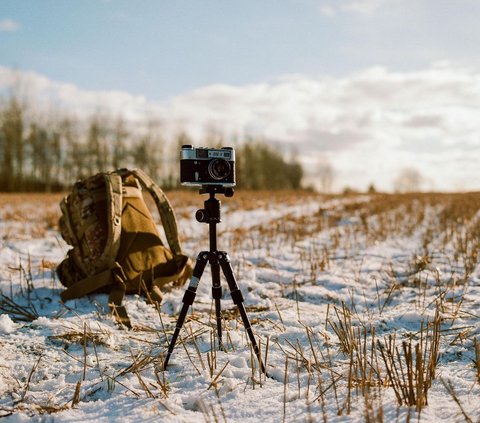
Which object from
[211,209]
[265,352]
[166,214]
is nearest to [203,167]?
[211,209]

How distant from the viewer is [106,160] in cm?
4741

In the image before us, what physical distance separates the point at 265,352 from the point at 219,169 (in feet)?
3.43

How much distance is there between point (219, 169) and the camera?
8.30 ft

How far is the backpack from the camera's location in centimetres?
373

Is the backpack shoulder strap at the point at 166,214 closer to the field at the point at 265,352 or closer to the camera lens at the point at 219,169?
the field at the point at 265,352

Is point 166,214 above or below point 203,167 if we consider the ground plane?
below

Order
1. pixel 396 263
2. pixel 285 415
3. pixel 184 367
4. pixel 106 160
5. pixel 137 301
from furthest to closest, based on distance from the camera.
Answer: pixel 106 160 → pixel 396 263 → pixel 137 301 → pixel 184 367 → pixel 285 415

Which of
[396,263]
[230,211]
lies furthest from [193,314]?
[230,211]

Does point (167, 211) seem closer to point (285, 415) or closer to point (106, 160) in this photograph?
point (285, 415)

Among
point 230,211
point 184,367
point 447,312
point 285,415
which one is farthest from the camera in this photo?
point 230,211

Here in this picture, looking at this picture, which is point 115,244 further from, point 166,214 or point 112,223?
point 166,214

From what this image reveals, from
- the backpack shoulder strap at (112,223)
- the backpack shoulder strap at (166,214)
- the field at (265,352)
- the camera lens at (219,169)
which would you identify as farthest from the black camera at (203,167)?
the backpack shoulder strap at (166,214)

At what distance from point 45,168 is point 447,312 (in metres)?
45.2

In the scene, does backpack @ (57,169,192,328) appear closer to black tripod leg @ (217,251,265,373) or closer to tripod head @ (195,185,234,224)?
black tripod leg @ (217,251,265,373)
